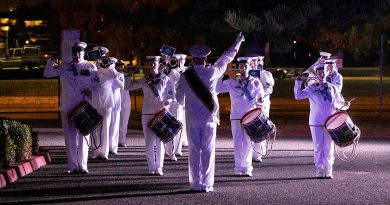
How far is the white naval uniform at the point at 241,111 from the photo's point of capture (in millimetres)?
14680

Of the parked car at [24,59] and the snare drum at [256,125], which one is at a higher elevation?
the snare drum at [256,125]

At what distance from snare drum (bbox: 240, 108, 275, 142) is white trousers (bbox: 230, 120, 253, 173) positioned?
0.64 ft

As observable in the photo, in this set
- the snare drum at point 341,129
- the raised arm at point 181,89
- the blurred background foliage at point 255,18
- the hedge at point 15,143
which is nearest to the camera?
the raised arm at point 181,89

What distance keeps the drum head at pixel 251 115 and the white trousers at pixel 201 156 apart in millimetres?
1319

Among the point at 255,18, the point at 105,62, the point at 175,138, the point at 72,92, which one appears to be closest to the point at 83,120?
the point at 72,92

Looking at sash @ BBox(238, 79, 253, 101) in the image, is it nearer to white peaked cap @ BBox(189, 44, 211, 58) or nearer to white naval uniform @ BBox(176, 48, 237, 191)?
white naval uniform @ BBox(176, 48, 237, 191)

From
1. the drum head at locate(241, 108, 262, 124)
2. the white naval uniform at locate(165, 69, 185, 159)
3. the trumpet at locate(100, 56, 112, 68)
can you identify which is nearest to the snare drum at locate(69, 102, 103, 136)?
the trumpet at locate(100, 56, 112, 68)

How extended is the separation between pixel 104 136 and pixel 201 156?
4.11 meters

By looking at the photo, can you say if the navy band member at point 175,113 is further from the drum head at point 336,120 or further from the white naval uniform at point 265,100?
the drum head at point 336,120

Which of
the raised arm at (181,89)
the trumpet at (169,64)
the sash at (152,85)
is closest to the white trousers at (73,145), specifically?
the sash at (152,85)

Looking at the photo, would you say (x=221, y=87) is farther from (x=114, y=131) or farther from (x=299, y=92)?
(x=114, y=131)

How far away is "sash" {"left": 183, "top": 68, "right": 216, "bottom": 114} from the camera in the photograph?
13.2 meters

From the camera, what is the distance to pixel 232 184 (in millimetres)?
13750

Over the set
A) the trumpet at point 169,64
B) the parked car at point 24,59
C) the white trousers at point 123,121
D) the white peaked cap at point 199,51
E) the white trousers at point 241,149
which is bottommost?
the parked car at point 24,59
